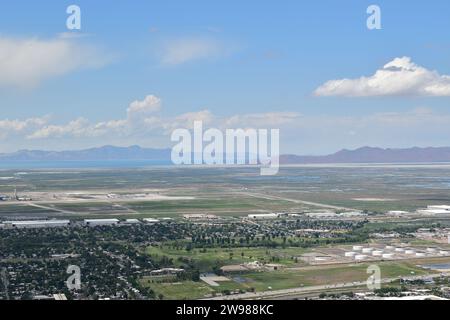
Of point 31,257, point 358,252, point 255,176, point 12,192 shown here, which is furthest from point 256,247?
point 255,176

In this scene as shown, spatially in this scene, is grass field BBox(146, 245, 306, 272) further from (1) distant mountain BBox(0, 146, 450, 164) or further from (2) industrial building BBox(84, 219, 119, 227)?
(1) distant mountain BBox(0, 146, 450, 164)

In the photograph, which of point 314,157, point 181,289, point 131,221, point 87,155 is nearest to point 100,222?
point 131,221

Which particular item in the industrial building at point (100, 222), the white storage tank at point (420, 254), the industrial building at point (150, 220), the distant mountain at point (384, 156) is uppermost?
the distant mountain at point (384, 156)

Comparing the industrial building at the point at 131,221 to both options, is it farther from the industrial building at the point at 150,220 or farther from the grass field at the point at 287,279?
the grass field at the point at 287,279

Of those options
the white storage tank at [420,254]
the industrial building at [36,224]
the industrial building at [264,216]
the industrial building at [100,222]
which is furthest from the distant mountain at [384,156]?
the white storage tank at [420,254]

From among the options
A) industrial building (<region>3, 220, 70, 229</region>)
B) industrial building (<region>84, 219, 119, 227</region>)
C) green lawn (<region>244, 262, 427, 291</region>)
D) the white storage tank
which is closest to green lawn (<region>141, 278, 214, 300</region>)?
green lawn (<region>244, 262, 427, 291</region>)

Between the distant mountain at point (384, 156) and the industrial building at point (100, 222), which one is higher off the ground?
the distant mountain at point (384, 156)
